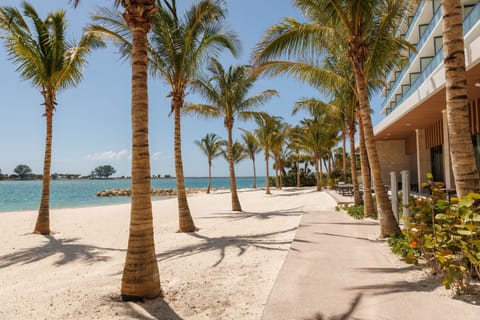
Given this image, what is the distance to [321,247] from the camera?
21.4ft

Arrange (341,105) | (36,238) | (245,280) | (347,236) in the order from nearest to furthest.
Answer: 1. (245,280)
2. (347,236)
3. (36,238)
4. (341,105)

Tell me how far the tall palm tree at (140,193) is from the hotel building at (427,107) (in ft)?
23.1

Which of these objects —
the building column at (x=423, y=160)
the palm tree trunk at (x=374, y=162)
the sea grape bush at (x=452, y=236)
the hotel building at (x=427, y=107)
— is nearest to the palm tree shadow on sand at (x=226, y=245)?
the palm tree trunk at (x=374, y=162)

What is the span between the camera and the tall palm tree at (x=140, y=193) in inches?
161

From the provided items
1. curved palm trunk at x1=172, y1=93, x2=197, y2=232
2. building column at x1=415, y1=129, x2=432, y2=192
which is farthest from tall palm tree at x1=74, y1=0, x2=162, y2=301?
building column at x1=415, y1=129, x2=432, y2=192

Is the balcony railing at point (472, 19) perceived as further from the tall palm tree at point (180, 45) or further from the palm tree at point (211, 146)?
the palm tree at point (211, 146)

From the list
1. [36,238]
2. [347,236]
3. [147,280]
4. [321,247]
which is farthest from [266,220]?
[147,280]

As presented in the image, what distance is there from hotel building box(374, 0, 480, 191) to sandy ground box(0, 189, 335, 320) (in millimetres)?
6468

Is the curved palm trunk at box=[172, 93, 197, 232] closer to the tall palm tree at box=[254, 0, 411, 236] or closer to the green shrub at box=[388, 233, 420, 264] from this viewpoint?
the tall palm tree at box=[254, 0, 411, 236]

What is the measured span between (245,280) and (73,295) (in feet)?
7.80

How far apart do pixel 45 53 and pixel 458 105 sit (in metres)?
11.2

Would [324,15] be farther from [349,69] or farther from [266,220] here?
[266,220]

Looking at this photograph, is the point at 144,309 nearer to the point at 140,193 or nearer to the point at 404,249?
the point at 140,193

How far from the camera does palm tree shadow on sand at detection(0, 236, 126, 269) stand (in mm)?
6962
